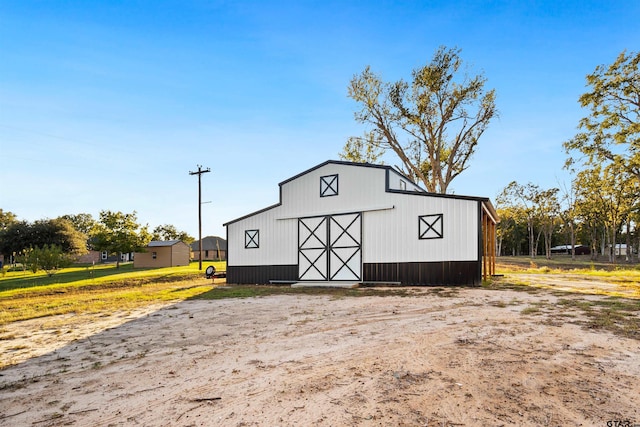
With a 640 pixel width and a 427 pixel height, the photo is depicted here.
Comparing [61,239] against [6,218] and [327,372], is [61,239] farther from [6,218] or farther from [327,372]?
[327,372]

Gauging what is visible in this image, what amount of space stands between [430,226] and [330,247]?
4567 millimetres

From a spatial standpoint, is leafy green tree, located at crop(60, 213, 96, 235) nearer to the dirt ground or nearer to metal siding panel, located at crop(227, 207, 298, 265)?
metal siding panel, located at crop(227, 207, 298, 265)

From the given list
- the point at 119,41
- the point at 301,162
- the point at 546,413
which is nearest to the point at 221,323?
the point at 546,413

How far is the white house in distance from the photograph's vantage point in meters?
13.4

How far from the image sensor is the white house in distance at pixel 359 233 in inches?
528

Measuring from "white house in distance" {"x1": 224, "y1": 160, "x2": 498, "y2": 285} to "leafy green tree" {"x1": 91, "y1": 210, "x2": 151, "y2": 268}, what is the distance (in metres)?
20.0

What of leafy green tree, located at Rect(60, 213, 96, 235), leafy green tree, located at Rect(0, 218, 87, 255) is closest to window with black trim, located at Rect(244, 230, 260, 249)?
leafy green tree, located at Rect(0, 218, 87, 255)

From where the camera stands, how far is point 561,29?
13617mm

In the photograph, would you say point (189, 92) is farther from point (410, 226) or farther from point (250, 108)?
point (410, 226)

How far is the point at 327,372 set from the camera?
4047mm

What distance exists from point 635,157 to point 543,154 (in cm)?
847

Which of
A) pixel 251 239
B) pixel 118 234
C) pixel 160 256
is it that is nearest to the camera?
pixel 251 239

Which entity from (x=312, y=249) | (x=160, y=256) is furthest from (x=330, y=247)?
(x=160, y=256)

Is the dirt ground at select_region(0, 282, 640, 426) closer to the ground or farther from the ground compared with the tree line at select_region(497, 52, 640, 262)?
closer to the ground
